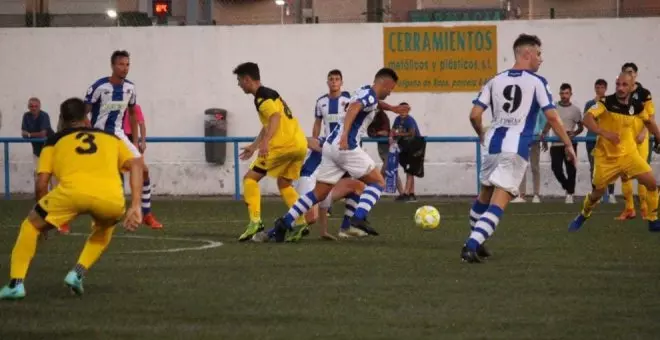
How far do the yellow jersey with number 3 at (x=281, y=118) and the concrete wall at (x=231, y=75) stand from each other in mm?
11324

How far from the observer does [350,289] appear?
1020 centimetres

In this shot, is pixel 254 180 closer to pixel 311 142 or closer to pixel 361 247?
pixel 311 142

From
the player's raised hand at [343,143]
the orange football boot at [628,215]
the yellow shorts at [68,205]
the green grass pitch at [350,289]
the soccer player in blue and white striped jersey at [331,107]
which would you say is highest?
the soccer player in blue and white striped jersey at [331,107]

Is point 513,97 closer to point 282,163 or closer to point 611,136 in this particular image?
point 282,163

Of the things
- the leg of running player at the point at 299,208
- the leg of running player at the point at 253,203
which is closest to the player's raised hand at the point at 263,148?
the leg of running player at the point at 299,208

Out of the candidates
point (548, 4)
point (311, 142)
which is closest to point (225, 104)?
point (548, 4)

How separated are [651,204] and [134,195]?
28.6ft

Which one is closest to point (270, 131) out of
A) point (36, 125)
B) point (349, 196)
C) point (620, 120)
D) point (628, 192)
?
point (349, 196)

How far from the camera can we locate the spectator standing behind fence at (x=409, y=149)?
2514cm

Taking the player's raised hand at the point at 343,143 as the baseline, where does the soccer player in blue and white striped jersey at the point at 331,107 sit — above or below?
above

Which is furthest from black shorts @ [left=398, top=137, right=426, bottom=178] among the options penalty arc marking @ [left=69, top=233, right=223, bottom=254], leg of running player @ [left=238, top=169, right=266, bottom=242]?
leg of running player @ [left=238, top=169, right=266, bottom=242]

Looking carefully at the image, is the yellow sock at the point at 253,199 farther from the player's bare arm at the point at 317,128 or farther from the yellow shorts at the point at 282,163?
the player's bare arm at the point at 317,128

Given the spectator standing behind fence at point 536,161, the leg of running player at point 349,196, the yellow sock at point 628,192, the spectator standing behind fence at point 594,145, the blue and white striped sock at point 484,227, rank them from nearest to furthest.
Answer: the blue and white striped sock at point 484,227, the leg of running player at point 349,196, the yellow sock at point 628,192, the spectator standing behind fence at point 594,145, the spectator standing behind fence at point 536,161

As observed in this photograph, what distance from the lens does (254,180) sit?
15445 millimetres
